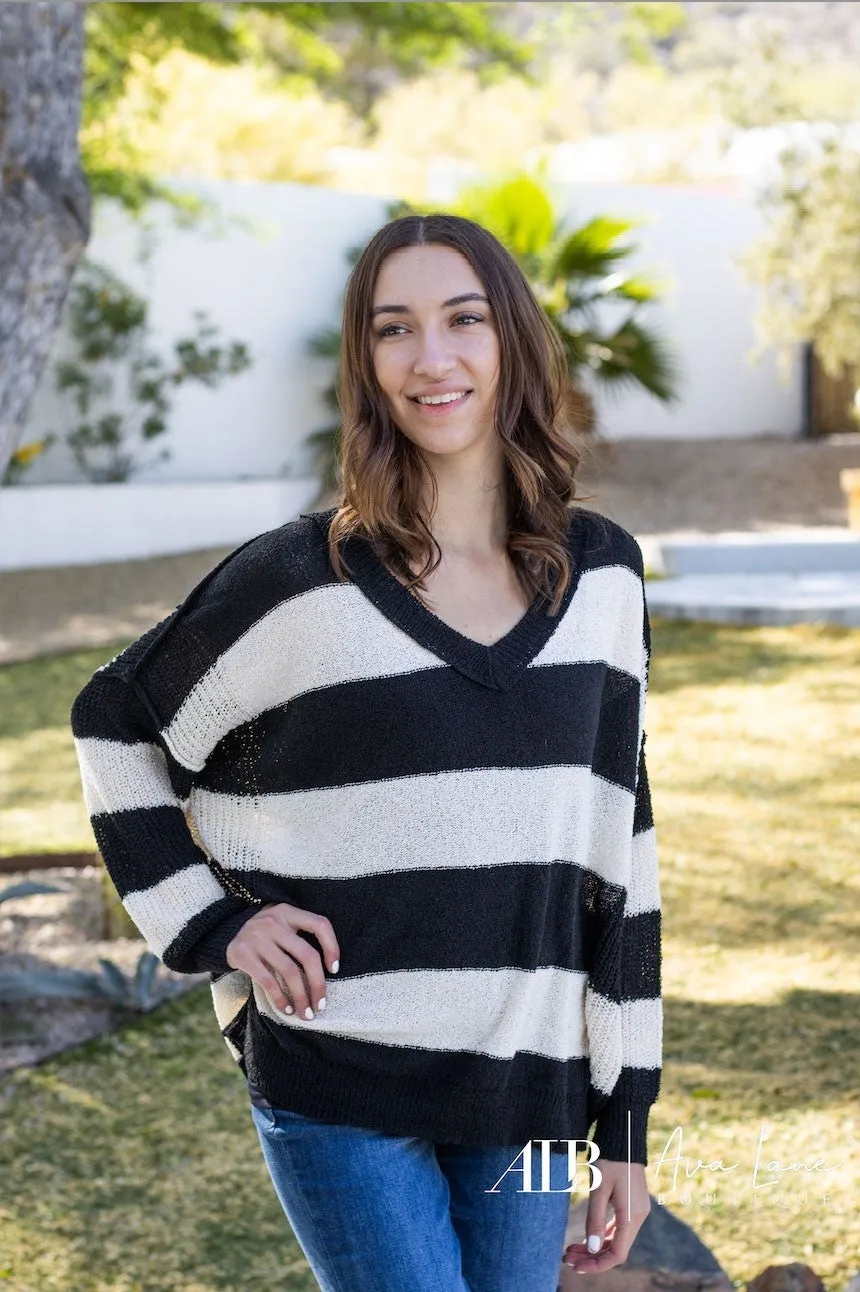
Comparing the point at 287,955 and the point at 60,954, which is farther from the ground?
the point at 287,955

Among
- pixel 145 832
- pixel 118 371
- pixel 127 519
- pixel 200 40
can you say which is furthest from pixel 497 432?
pixel 200 40

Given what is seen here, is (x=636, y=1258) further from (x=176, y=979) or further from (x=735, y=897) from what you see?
(x=735, y=897)

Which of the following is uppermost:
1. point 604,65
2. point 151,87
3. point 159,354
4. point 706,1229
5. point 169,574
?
point 604,65

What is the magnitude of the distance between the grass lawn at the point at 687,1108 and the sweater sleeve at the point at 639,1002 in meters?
1.33

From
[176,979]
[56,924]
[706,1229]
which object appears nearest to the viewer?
[706,1229]

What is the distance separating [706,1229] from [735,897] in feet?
A: 6.79

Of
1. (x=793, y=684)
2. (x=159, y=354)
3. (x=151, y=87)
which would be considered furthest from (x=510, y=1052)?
(x=151, y=87)

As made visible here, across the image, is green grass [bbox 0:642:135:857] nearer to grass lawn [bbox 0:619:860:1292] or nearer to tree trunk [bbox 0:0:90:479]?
grass lawn [bbox 0:619:860:1292]

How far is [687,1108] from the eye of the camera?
3596mm

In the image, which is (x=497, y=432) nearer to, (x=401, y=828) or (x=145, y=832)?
(x=401, y=828)

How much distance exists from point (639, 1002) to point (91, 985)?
8.57 feet

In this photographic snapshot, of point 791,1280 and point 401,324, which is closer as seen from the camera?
point 401,324

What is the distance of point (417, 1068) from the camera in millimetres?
1681

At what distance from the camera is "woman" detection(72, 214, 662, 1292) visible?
166 cm
